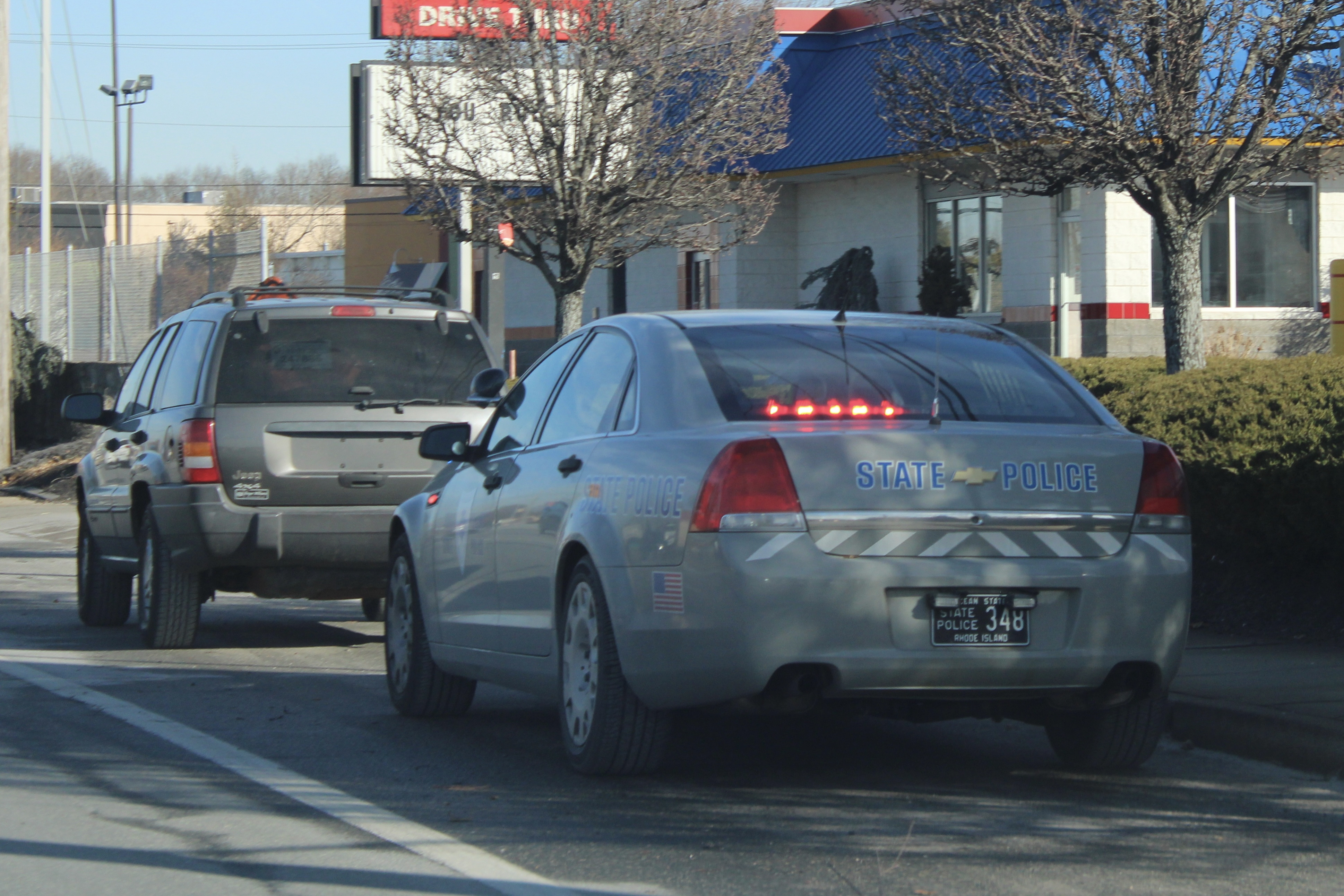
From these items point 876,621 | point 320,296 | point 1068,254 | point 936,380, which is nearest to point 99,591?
point 320,296

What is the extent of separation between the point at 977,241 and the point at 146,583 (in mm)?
17051

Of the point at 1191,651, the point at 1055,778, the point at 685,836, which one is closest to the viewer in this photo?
the point at 685,836

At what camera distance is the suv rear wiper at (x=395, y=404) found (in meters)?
10.0

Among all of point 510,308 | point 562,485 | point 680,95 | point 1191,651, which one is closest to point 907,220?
point 680,95

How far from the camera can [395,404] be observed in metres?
10.1

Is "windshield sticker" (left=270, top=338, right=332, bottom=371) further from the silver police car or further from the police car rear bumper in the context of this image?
the police car rear bumper

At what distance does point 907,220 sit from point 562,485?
20302mm

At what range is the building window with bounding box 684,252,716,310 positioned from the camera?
30.2 meters

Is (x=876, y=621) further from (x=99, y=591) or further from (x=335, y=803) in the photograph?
(x=99, y=591)

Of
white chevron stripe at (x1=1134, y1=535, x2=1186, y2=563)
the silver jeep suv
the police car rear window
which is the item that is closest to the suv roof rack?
the silver jeep suv

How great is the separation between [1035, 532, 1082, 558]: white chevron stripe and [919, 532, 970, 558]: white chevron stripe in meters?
0.28

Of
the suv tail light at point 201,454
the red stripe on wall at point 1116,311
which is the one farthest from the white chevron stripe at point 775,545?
the red stripe on wall at point 1116,311

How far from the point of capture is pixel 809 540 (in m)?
5.65

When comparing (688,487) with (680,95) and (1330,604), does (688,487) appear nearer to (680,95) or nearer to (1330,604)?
(1330,604)
